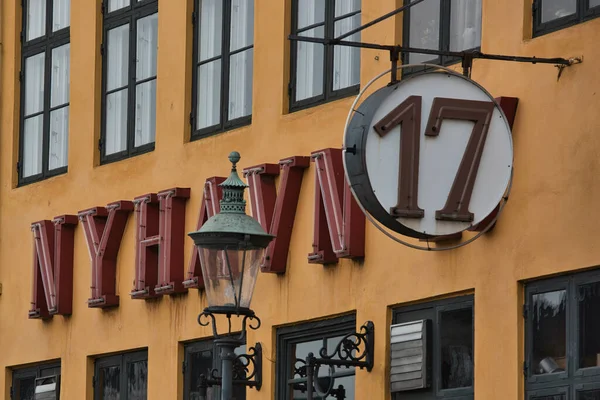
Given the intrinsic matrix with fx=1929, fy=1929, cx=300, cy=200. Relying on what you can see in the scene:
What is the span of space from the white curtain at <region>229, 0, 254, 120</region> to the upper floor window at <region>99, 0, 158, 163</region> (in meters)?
1.44

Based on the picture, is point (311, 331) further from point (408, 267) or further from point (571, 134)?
point (571, 134)

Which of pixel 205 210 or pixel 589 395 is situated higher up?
pixel 205 210

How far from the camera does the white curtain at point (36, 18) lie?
876 inches

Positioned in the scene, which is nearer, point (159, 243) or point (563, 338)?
point (563, 338)

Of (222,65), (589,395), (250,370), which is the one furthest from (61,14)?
(589,395)

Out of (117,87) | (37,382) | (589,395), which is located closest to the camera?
(589,395)

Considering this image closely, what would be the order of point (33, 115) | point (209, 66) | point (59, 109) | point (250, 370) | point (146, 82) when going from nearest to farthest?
1. point (250, 370)
2. point (209, 66)
3. point (146, 82)
4. point (59, 109)
5. point (33, 115)

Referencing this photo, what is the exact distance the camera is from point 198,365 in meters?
19.0

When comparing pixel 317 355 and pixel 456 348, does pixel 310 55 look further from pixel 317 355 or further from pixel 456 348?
pixel 456 348

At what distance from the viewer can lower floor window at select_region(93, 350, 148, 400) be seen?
65.2 ft

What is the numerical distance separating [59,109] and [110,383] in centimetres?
334

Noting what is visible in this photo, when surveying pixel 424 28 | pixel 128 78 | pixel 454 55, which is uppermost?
pixel 128 78

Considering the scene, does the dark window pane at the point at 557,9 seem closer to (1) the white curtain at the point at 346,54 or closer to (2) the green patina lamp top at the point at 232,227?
(1) the white curtain at the point at 346,54

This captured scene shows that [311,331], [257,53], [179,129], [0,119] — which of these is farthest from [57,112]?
[311,331]
